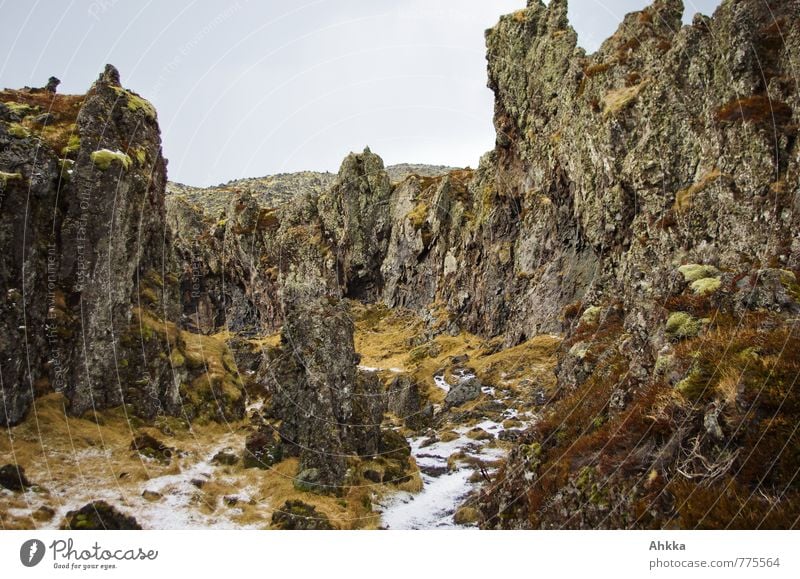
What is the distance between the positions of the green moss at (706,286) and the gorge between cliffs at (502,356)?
7cm

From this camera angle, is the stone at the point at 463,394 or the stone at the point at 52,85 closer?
the stone at the point at 52,85

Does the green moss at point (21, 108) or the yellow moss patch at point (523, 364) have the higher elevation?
the green moss at point (21, 108)

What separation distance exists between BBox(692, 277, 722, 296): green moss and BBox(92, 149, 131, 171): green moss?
3098 cm

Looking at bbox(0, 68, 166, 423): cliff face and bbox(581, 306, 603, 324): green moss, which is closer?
bbox(0, 68, 166, 423): cliff face

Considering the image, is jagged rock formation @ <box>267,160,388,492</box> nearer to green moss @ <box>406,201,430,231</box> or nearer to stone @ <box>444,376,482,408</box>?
stone @ <box>444,376,482,408</box>

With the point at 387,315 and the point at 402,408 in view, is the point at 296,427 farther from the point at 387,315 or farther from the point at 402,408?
the point at 387,315

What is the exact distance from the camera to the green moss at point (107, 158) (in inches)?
1055

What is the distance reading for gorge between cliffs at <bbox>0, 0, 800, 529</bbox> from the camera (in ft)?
30.1

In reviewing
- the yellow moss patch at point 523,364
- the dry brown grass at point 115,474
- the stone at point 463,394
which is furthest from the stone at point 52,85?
the yellow moss patch at point 523,364

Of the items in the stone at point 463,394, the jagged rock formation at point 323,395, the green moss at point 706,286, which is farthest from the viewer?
the stone at point 463,394

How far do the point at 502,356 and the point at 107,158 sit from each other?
141 feet

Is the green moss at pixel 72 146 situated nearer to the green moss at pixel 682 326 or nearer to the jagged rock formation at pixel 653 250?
the jagged rock formation at pixel 653 250

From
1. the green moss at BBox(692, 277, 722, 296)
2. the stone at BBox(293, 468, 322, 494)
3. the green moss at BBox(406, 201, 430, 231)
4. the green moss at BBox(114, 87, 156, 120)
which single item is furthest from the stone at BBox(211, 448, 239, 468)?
the green moss at BBox(406, 201, 430, 231)
